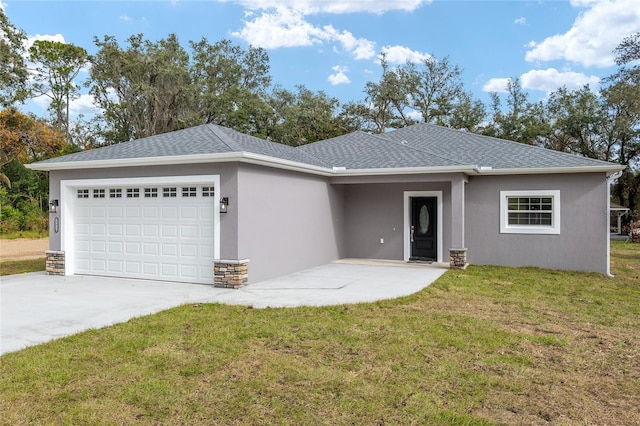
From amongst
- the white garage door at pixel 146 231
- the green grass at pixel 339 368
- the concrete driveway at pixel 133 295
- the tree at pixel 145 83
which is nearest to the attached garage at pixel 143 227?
the white garage door at pixel 146 231

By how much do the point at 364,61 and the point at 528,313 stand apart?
2649 cm

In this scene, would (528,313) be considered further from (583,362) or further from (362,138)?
(362,138)

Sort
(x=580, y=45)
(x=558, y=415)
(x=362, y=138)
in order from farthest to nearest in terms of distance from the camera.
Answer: (x=580, y=45), (x=362, y=138), (x=558, y=415)

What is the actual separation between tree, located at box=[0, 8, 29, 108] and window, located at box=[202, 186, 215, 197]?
21070 millimetres

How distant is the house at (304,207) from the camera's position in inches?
380

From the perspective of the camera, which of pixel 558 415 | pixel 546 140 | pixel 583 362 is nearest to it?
pixel 558 415

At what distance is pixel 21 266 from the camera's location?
42.6ft

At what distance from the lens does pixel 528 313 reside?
281 inches

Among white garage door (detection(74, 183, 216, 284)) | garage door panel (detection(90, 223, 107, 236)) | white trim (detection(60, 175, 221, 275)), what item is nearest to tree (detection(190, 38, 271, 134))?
white trim (detection(60, 175, 221, 275))

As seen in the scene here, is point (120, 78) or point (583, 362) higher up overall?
point (120, 78)

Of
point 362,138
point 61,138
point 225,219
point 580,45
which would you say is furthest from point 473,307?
point 61,138

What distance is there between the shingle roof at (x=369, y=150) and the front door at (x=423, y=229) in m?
1.56

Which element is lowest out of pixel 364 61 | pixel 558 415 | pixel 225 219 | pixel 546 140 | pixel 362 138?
pixel 558 415

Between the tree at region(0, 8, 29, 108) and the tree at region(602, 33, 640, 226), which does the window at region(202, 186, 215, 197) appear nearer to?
the tree at region(602, 33, 640, 226)
